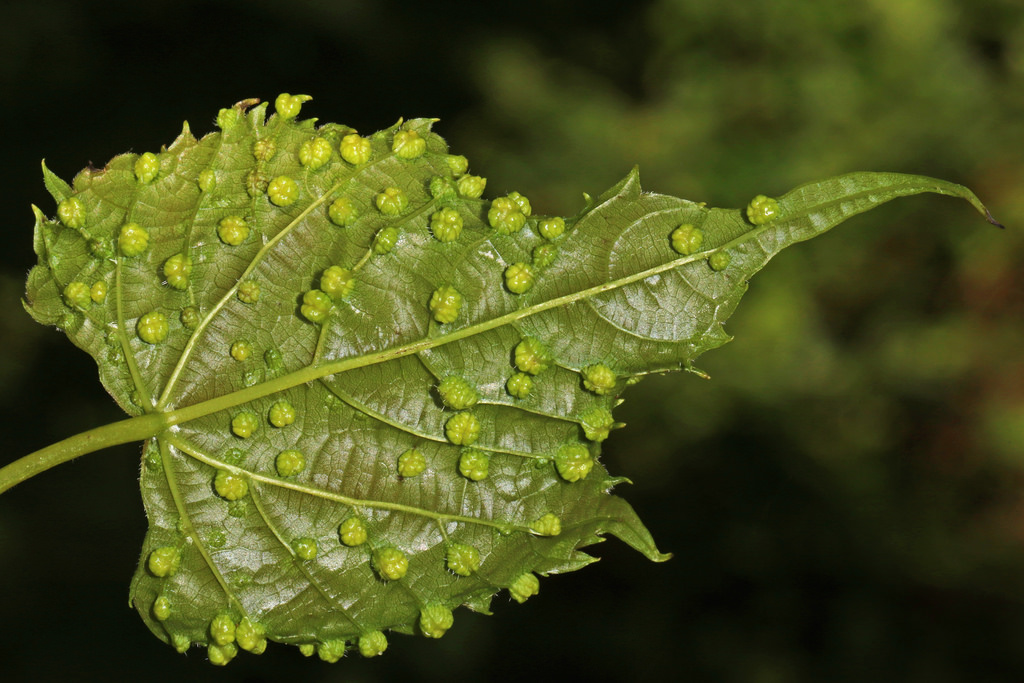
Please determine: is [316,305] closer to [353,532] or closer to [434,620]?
[353,532]

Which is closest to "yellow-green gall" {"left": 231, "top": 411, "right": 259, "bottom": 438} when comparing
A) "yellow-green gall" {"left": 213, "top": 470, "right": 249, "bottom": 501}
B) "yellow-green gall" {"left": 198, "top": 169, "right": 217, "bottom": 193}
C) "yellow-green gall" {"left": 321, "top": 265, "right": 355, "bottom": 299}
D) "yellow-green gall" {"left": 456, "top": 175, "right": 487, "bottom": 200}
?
"yellow-green gall" {"left": 213, "top": 470, "right": 249, "bottom": 501}

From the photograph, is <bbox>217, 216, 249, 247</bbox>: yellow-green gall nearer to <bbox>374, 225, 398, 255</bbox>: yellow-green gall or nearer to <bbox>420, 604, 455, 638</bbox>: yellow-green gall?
<bbox>374, 225, 398, 255</bbox>: yellow-green gall

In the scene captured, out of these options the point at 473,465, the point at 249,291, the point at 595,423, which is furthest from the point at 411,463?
the point at 249,291

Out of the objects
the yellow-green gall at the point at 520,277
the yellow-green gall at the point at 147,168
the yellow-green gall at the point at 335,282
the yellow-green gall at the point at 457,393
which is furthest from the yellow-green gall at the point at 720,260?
the yellow-green gall at the point at 147,168

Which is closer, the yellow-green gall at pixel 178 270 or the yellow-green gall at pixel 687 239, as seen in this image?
the yellow-green gall at pixel 687 239

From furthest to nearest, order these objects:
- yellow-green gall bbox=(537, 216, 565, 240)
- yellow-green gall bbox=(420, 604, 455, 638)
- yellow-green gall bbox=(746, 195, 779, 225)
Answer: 1. yellow-green gall bbox=(420, 604, 455, 638)
2. yellow-green gall bbox=(537, 216, 565, 240)
3. yellow-green gall bbox=(746, 195, 779, 225)

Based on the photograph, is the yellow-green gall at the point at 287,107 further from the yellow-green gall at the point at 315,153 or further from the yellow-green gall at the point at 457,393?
the yellow-green gall at the point at 457,393
